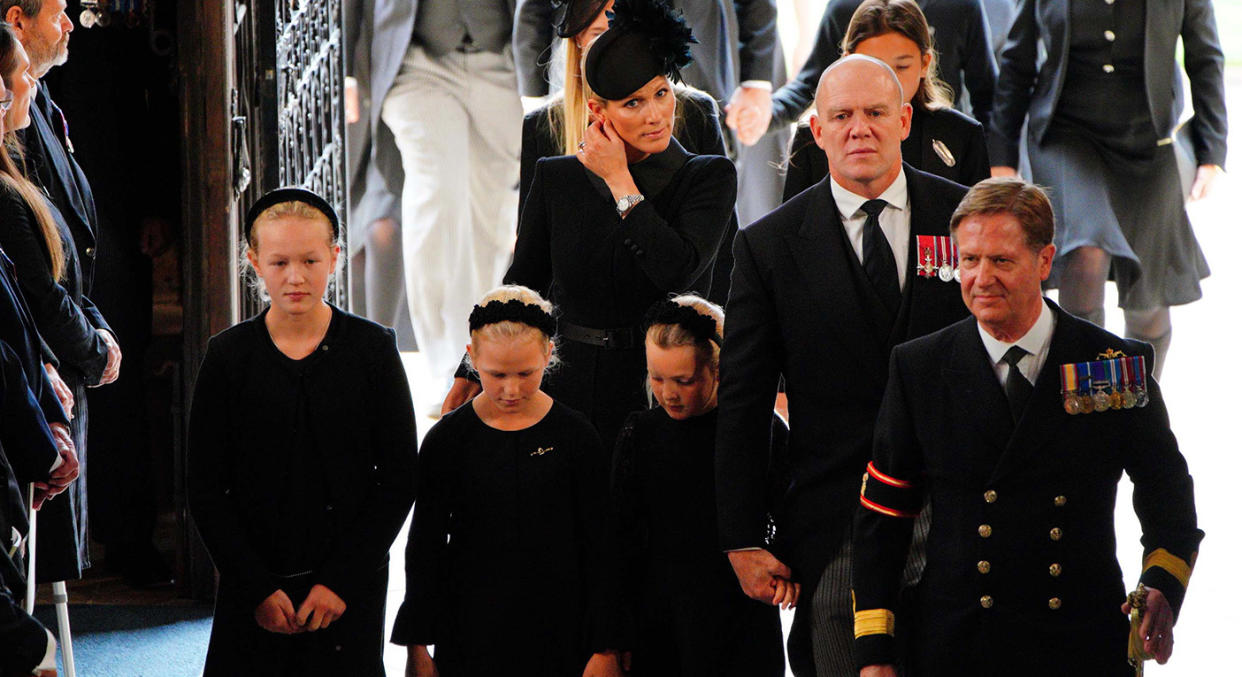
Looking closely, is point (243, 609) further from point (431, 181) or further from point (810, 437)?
point (431, 181)

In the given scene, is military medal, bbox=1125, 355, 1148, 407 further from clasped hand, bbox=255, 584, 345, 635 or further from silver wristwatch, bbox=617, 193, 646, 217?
clasped hand, bbox=255, 584, 345, 635

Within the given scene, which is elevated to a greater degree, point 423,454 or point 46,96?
point 46,96

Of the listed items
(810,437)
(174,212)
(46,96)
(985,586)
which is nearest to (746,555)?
(810,437)

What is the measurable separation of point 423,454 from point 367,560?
0.23m

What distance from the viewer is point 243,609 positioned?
305 cm

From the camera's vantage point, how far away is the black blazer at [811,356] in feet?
9.07

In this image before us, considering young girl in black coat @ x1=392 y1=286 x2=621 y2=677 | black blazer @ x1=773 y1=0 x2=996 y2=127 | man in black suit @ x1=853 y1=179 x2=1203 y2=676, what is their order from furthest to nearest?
black blazer @ x1=773 y1=0 x2=996 y2=127 → young girl in black coat @ x1=392 y1=286 x2=621 y2=677 → man in black suit @ x1=853 y1=179 x2=1203 y2=676

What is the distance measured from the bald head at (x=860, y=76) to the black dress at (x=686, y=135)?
77 centimetres

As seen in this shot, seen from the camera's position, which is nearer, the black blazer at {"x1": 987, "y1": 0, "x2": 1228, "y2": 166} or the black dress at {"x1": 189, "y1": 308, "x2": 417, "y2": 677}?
the black dress at {"x1": 189, "y1": 308, "x2": 417, "y2": 677}

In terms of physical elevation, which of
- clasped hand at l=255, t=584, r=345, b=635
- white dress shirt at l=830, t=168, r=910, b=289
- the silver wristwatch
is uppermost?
the silver wristwatch

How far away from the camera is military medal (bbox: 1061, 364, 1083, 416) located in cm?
248

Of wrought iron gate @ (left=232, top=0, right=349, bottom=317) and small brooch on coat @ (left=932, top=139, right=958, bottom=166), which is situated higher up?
wrought iron gate @ (left=232, top=0, right=349, bottom=317)

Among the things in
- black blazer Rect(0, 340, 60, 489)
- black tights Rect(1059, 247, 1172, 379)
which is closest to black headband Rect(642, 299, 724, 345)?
black blazer Rect(0, 340, 60, 489)

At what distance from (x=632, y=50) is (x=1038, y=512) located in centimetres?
125
